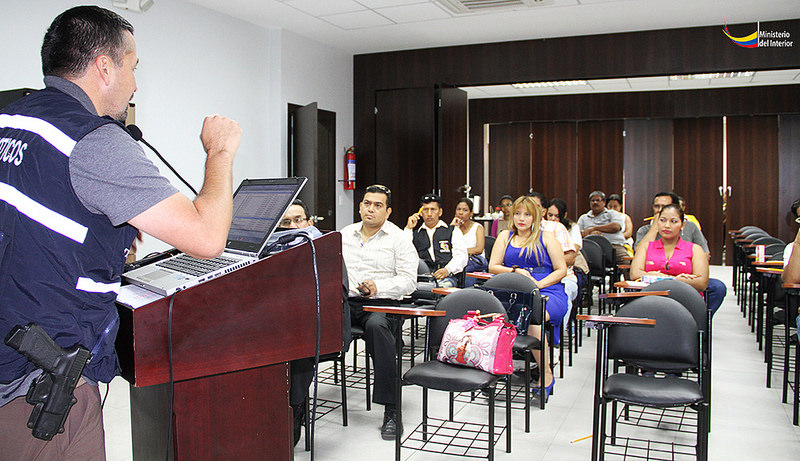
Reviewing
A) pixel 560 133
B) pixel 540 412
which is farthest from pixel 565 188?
pixel 540 412

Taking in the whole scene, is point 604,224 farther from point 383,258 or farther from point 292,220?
point 292,220

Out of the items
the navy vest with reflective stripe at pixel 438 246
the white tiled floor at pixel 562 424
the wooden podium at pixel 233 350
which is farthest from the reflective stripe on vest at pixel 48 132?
the navy vest with reflective stripe at pixel 438 246

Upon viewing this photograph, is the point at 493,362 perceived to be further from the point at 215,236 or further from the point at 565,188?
the point at 565,188

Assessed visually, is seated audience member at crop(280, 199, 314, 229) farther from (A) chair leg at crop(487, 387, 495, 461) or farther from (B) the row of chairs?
(B) the row of chairs

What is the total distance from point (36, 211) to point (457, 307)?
8.08 ft

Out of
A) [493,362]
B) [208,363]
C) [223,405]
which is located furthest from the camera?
[493,362]

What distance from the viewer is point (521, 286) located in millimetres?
3844

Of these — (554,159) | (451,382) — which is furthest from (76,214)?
(554,159)

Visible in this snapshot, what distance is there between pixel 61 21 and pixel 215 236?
513mm

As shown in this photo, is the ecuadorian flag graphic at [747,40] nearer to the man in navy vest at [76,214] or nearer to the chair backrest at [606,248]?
the chair backrest at [606,248]

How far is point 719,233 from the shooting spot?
11359mm

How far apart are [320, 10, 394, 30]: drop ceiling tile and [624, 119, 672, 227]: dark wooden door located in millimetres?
6498

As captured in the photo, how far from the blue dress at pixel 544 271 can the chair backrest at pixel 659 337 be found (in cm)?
111

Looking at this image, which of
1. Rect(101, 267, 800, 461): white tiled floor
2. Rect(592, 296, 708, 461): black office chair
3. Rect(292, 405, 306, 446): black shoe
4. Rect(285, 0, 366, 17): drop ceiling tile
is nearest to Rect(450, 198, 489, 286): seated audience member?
Rect(101, 267, 800, 461): white tiled floor
